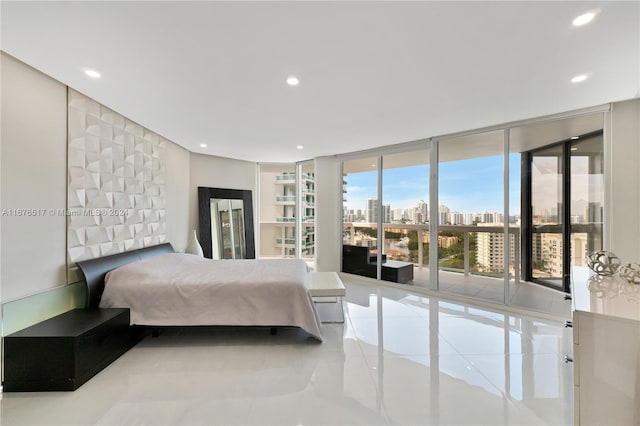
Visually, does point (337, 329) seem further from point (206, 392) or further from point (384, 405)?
point (206, 392)

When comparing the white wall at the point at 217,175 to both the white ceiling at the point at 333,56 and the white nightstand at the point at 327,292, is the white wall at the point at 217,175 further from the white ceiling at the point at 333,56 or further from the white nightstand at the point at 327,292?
the white nightstand at the point at 327,292

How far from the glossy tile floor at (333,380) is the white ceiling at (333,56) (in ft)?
8.10

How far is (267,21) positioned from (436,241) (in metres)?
3.90

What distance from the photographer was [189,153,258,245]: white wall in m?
5.34

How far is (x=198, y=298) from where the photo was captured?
275cm

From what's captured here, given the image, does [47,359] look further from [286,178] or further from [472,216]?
[286,178]

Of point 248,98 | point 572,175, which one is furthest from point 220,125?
point 572,175

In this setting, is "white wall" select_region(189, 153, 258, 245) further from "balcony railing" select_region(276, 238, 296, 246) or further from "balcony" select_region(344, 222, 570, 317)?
"balcony" select_region(344, 222, 570, 317)

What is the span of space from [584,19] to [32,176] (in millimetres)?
4134

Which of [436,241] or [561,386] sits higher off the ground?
[436,241]

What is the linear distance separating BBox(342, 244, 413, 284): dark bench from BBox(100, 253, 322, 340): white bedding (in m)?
2.61

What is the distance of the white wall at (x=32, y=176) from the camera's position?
6.96 feet

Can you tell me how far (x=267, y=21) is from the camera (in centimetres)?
170

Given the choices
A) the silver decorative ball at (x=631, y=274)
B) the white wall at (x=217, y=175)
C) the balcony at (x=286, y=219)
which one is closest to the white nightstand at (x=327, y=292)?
the silver decorative ball at (x=631, y=274)
